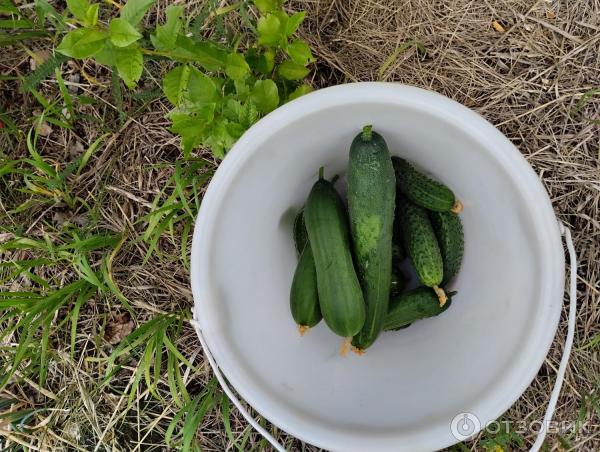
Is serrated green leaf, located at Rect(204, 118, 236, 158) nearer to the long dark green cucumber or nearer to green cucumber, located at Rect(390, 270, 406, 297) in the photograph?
the long dark green cucumber

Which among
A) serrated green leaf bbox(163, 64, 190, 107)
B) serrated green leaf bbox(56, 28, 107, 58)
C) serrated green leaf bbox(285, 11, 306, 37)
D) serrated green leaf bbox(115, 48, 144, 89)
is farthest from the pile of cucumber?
serrated green leaf bbox(56, 28, 107, 58)

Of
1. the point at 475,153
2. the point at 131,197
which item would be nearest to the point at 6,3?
the point at 131,197

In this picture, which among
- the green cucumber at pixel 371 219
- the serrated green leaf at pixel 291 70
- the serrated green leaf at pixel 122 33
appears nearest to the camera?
the serrated green leaf at pixel 122 33

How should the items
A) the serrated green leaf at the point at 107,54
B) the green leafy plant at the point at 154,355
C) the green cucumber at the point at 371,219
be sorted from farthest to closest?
the green leafy plant at the point at 154,355, the green cucumber at the point at 371,219, the serrated green leaf at the point at 107,54

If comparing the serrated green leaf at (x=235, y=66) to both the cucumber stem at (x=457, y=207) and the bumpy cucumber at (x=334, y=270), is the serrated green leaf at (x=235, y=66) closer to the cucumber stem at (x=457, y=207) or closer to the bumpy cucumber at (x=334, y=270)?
the bumpy cucumber at (x=334, y=270)

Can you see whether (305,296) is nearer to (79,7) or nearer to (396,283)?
(396,283)

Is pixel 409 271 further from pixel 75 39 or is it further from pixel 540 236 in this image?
pixel 75 39

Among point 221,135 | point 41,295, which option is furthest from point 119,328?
point 221,135

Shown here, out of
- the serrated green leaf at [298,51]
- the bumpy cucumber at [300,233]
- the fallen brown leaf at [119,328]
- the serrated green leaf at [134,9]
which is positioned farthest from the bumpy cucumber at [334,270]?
the fallen brown leaf at [119,328]
